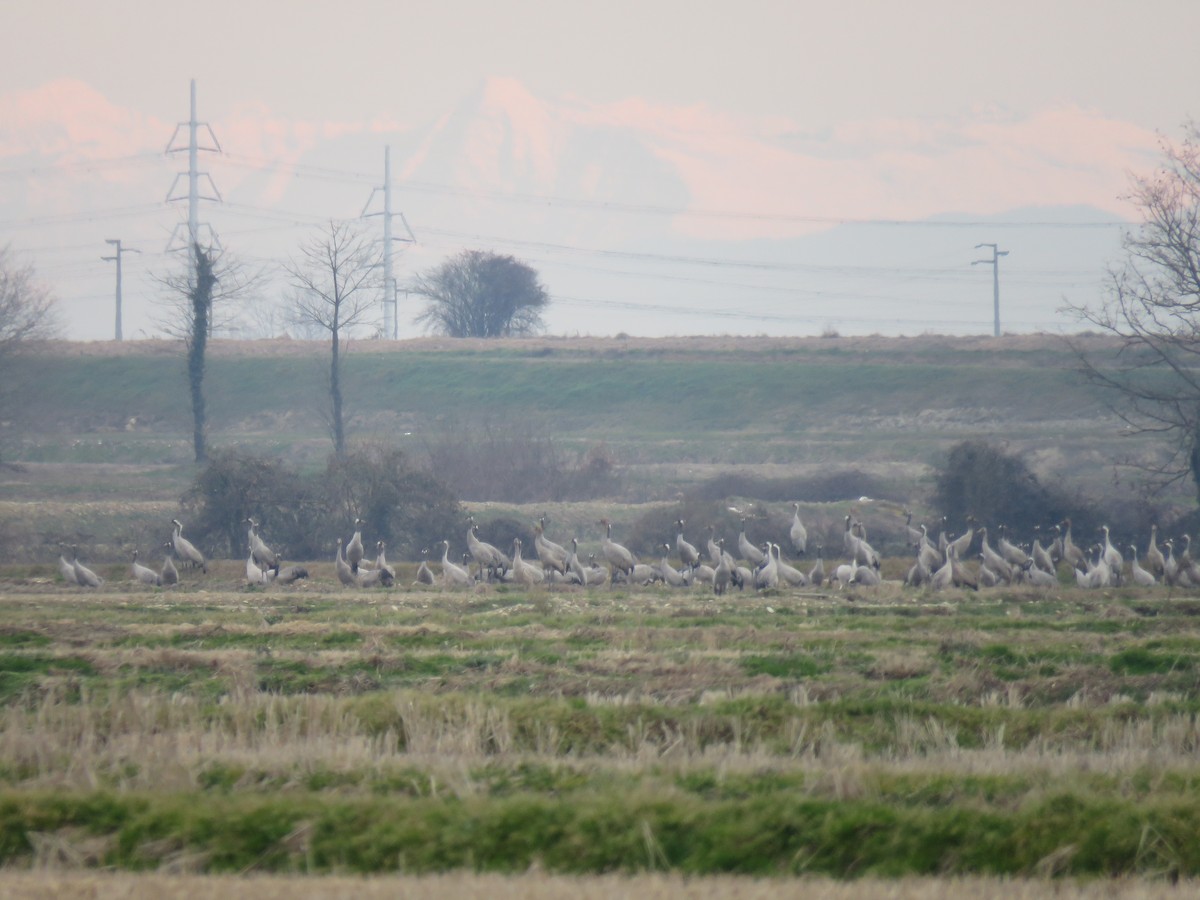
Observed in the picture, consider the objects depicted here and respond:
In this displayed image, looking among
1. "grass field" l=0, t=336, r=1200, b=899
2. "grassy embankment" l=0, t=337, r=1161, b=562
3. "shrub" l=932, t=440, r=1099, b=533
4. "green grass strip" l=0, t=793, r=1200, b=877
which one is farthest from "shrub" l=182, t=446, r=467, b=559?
"green grass strip" l=0, t=793, r=1200, b=877

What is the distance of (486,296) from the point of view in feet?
343

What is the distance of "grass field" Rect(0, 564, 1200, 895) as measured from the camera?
9422 millimetres

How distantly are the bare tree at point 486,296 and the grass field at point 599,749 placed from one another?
85342mm

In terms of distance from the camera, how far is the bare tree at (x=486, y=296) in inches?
4119

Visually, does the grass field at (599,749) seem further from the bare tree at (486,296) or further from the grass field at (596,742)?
the bare tree at (486,296)

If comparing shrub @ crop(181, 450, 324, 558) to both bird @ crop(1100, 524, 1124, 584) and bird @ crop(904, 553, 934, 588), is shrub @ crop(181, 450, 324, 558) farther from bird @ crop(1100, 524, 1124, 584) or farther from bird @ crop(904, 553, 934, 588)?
bird @ crop(1100, 524, 1124, 584)

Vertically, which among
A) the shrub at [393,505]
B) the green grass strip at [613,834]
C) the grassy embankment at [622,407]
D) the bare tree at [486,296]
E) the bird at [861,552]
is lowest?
the green grass strip at [613,834]

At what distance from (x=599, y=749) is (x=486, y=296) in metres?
93.9

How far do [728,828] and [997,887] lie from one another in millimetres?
1811

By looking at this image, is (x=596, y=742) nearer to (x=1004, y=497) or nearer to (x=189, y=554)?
(x=189, y=554)

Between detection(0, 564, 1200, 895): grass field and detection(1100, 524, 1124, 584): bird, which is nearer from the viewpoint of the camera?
detection(0, 564, 1200, 895): grass field

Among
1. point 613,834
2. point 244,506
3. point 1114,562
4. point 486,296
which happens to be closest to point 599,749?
point 613,834

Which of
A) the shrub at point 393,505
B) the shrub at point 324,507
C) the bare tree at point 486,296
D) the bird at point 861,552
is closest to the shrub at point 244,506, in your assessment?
the shrub at point 324,507

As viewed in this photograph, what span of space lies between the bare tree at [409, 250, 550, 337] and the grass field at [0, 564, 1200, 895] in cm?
8534
